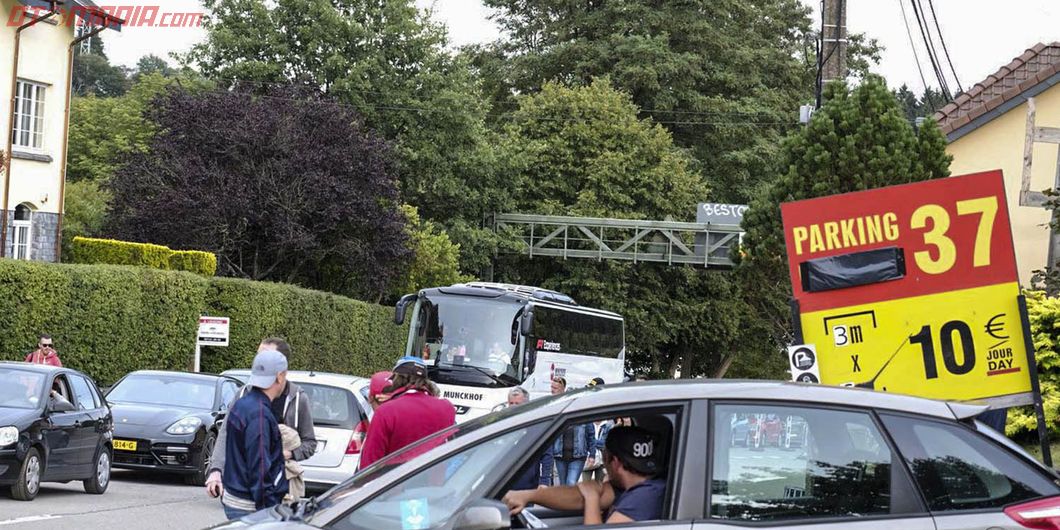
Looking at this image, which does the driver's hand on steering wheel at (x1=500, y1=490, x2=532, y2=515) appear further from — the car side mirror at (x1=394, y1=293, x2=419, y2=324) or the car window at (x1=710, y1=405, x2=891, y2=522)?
the car side mirror at (x1=394, y1=293, x2=419, y2=324)

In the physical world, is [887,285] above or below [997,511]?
above

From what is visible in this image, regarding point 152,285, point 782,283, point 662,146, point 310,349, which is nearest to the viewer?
point 782,283

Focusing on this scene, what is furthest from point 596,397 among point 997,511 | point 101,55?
point 101,55

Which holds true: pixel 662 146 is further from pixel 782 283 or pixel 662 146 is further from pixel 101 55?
pixel 101 55

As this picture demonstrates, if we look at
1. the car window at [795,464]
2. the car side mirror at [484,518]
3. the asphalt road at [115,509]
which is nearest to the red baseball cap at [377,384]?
the asphalt road at [115,509]

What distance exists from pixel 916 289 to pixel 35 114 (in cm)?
2863

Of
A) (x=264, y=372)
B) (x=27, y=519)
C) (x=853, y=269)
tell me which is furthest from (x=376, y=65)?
(x=264, y=372)

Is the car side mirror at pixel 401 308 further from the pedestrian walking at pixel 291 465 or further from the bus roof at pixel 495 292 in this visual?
the pedestrian walking at pixel 291 465

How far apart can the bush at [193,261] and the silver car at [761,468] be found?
29.7 meters

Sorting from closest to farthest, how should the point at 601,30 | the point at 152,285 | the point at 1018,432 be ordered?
the point at 1018,432
the point at 152,285
the point at 601,30

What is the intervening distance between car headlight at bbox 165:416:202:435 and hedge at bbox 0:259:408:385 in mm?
5971

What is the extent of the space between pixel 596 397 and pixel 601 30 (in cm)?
5547

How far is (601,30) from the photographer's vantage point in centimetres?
6047

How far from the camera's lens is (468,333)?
2808 cm
